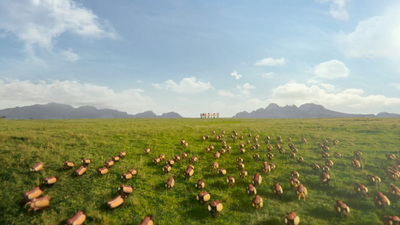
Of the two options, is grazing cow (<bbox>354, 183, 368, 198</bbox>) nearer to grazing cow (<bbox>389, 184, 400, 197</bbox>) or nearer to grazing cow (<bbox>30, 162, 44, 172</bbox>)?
grazing cow (<bbox>389, 184, 400, 197</bbox>)

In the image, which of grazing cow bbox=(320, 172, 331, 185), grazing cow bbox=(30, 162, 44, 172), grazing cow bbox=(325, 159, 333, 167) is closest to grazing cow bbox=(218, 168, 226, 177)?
grazing cow bbox=(320, 172, 331, 185)

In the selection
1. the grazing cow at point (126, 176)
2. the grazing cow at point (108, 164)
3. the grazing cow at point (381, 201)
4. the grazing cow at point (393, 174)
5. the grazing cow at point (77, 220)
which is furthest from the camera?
the grazing cow at point (108, 164)

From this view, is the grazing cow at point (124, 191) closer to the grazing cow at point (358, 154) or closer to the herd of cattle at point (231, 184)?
the herd of cattle at point (231, 184)

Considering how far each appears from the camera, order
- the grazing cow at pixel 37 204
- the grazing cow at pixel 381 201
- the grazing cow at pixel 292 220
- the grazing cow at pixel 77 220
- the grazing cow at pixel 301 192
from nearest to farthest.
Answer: the grazing cow at pixel 77 220, the grazing cow at pixel 292 220, the grazing cow at pixel 37 204, the grazing cow at pixel 381 201, the grazing cow at pixel 301 192

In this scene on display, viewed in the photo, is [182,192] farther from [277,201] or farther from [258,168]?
[258,168]

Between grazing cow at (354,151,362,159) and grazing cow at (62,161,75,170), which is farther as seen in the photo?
grazing cow at (354,151,362,159)

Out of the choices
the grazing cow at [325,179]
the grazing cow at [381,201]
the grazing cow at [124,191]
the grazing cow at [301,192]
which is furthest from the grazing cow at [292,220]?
the grazing cow at [124,191]

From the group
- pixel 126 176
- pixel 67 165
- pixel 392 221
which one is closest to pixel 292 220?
pixel 392 221

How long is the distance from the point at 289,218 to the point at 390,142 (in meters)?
29.2

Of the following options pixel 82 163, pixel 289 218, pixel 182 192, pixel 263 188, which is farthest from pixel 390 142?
pixel 82 163

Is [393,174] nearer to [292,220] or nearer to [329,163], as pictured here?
[329,163]

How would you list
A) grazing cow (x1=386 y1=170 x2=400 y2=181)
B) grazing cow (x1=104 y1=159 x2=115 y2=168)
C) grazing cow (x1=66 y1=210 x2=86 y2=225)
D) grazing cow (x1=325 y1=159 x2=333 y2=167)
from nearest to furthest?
grazing cow (x1=66 y1=210 x2=86 y2=225) < grazing cow (x1=386 y1=170 x2=400 y2=181) < grazing cow (x1=104 y1=159 x2=115 y2=168) < grazing cow (x1=325 y1=159 x2=333 y2=167)

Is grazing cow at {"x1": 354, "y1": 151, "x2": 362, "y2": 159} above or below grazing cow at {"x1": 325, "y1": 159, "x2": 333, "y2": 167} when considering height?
above

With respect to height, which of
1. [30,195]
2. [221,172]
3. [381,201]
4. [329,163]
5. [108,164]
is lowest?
[381,201]
